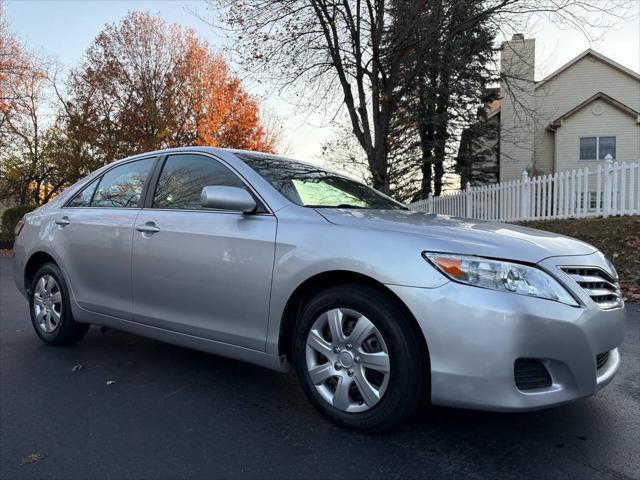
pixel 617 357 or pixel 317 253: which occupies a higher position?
pixel 317 253

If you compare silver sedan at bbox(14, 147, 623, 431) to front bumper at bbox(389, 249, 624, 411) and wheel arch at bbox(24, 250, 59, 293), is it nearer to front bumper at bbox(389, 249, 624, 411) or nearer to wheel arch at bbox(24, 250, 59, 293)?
front bumper at bbox(389, 249, 624, 411)

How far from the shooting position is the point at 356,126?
46.3ft

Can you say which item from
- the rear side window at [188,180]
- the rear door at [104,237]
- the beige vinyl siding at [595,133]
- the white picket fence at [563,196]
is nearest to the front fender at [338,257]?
the rear side window at [188,180]

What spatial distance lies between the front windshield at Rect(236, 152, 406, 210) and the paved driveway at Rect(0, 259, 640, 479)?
129 cm

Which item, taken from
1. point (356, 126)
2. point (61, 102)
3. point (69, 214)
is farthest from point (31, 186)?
point (69, 214)

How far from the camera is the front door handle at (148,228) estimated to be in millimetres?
3515

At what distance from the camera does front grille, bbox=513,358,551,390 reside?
2.29m

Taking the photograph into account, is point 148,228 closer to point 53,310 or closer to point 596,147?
point 53,310

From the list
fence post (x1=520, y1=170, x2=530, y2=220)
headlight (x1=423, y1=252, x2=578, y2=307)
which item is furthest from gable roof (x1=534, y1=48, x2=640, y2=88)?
headlight (x1=423, y1=252, x2=578, y2=307)

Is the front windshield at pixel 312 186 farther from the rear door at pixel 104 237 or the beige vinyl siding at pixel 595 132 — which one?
the beige vinyl siding at pixel 595 132

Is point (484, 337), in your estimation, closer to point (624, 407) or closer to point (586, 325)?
point (586, 325)

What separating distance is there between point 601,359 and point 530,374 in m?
0.50

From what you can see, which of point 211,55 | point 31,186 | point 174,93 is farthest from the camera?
point 31,186

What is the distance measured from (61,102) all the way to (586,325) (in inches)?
1011
